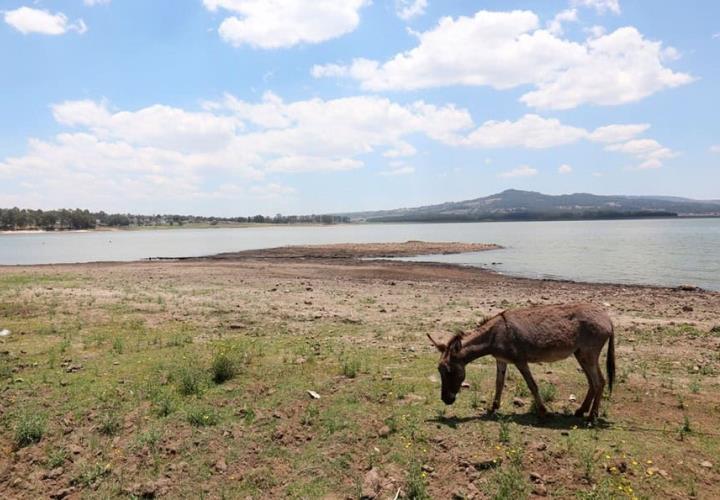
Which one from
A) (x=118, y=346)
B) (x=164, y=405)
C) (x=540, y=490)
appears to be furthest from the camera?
(x=118, y=346)

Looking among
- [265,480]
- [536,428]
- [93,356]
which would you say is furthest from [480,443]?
[93,356]

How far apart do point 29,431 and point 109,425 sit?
145cm

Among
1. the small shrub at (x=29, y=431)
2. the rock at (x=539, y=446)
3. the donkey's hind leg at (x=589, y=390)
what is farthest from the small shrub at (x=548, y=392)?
the small shrub at (x=29, y=431)

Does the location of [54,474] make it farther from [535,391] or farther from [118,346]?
[535,391]

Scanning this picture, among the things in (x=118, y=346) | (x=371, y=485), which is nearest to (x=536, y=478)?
(x=371, y=485)

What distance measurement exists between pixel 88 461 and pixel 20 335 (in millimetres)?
8427

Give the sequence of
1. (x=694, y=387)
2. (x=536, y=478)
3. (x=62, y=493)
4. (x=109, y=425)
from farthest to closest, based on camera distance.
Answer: (x=694, y=387) → (x=109, y=425) → (x=62, y=493) → (x=536, y=478)

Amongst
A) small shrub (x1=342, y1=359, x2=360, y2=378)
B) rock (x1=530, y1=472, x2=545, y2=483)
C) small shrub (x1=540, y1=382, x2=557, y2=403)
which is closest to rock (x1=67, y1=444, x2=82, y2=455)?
small shrub (x1=342, y1=359, x2=360, y2=378)

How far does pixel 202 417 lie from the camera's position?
30.0ft

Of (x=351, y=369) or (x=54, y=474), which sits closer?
(x=54, y=474)

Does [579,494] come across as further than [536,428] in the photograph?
No

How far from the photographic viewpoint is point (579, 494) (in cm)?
648

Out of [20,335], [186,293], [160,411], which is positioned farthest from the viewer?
[186,293]

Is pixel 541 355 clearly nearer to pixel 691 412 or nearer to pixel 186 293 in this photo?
pixel 691 412
